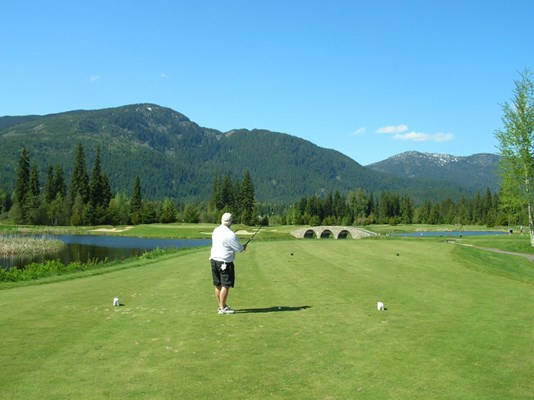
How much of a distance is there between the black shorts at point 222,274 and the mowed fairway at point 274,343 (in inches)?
30.8

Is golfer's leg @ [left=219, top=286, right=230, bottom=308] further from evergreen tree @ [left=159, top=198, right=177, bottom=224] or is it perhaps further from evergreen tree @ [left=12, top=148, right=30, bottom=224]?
evergreen tree @ [left=159, top=198, right=177, bottom=224]

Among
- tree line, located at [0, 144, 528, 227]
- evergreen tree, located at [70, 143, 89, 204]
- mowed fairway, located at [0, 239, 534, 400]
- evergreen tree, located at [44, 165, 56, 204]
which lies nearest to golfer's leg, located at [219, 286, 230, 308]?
mowed fairway, located at [0, 239, 534, 400]

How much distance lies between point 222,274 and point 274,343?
371 centimetres

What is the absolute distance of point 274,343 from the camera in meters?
8.96

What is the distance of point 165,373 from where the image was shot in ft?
23.4

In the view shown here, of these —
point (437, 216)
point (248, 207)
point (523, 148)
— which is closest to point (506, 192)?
point (523, 148)

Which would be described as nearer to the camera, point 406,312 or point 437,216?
point 406,312

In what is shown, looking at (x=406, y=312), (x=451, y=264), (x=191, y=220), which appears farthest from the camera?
(x=191, y=220)

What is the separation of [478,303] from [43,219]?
124011 millimetres

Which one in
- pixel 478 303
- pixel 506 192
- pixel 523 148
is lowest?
pixel 478 303

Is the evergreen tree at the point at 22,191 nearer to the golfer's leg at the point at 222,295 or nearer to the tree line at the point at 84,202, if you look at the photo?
the tree line at the point at 84,202

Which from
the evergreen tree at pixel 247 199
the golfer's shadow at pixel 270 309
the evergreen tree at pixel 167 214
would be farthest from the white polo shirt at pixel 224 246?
the evergreen tree at pixel 247 199

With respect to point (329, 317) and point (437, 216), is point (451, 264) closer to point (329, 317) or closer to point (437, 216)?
point (329, 317)

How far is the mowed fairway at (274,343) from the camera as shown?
660 cm
